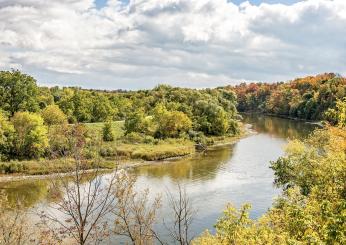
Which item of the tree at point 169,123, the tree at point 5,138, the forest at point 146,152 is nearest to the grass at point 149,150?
the forest at point 146,152

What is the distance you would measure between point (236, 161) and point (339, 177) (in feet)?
193

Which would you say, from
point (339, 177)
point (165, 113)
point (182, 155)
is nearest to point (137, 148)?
point (182, 155)

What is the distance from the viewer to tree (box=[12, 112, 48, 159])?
7069 centimetres

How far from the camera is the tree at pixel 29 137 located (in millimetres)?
70688

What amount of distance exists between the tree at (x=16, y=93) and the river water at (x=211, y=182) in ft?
100.0

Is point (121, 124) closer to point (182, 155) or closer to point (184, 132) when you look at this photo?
point (184, 132)

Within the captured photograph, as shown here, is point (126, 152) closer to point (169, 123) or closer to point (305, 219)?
point (169, 123)

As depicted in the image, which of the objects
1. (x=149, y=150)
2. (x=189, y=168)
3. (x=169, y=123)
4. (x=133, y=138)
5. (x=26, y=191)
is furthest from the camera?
(x=169, y=123)

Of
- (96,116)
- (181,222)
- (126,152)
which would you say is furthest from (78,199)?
(96,116)

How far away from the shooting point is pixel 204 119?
105 meters

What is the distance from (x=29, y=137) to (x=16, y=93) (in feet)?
73.5

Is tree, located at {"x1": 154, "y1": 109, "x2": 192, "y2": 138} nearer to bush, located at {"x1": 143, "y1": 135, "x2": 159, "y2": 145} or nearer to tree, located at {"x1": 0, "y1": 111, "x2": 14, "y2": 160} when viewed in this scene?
bush, located at {"x1": 143, "y1": 135, "x2": 159, "y2": 145}

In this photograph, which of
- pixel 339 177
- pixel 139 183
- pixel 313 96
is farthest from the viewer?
pixel 313 96

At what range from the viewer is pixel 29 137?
233 feet
